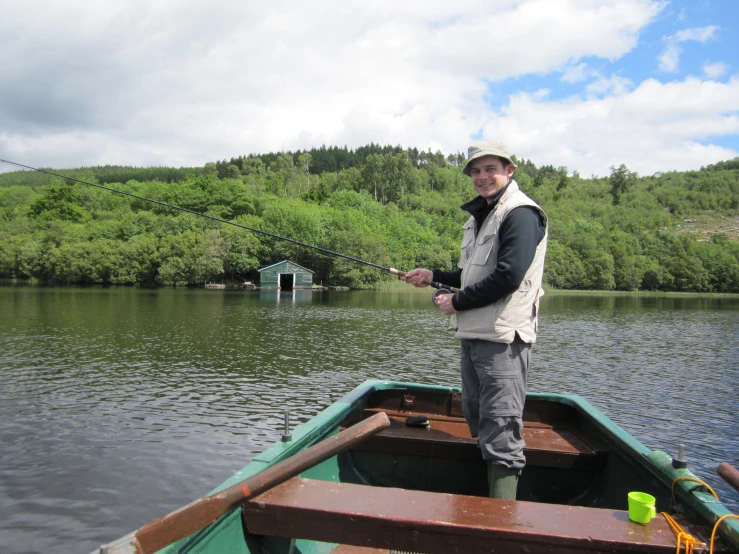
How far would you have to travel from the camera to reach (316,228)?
8625 cm

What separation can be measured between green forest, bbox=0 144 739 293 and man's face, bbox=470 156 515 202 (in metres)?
73.8

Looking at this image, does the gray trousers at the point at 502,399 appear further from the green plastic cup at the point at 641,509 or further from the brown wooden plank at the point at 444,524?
the green plastic cup at the point at 641,509

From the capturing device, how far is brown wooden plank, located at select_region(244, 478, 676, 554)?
8.38ft

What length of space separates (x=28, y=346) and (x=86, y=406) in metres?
9.93

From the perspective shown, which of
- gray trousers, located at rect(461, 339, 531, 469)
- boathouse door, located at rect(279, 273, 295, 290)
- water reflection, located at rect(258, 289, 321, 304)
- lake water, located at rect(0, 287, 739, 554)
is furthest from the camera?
boathouse door, located at rect(279, 273, 295, 290)

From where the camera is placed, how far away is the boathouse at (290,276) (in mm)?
75000

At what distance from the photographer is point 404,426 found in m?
5.39

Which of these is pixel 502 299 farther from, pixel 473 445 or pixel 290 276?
pixel 290 276

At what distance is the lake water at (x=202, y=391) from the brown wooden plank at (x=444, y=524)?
5123 millimetres

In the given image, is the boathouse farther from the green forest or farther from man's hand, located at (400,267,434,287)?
man's hand, located at (400,267,434,287)

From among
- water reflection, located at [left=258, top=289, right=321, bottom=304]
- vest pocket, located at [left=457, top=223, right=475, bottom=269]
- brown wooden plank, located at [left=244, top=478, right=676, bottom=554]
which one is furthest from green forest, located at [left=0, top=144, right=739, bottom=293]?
brown wooden plank, located at [left=244, top=478, right=676, bottom=554]

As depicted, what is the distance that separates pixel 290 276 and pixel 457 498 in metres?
73.4

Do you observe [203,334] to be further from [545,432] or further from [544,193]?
[544,193]

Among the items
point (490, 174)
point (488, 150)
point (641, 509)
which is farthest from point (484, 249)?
point (641, 509)
